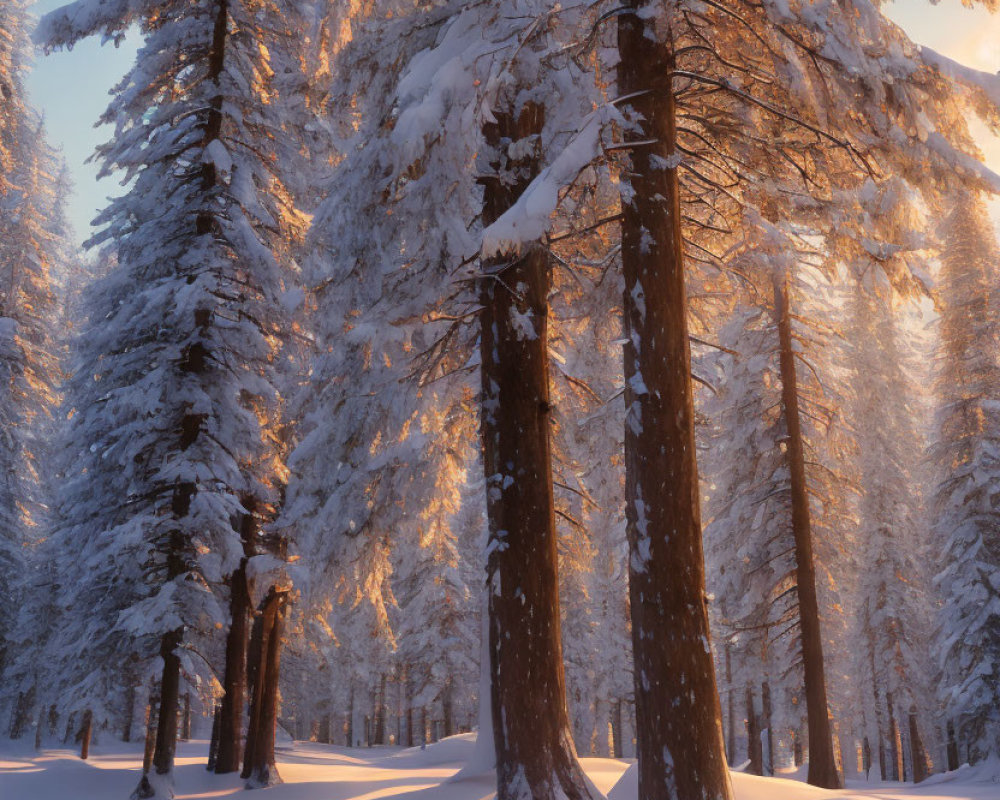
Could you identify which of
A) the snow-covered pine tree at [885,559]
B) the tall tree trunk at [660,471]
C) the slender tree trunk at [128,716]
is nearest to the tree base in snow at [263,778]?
the tall tree trunk at [660,471]

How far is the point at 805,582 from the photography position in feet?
55.3

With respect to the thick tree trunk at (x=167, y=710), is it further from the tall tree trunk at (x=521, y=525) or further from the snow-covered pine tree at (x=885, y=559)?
the snow-covered pine tree at (x=885, y=559)

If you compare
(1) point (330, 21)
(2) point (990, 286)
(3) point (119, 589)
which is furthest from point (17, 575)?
(2) point (990, 286)

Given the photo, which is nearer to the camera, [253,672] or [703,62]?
[703,62]

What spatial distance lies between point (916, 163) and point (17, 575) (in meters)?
26.6

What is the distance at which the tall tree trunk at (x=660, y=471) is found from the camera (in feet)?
19.5

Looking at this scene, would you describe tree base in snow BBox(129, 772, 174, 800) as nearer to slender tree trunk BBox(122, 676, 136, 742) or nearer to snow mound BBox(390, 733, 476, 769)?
snow mound BBox(390, 733, 476, 769)

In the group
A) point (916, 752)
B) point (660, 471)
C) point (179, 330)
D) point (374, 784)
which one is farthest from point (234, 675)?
point (916, 752)

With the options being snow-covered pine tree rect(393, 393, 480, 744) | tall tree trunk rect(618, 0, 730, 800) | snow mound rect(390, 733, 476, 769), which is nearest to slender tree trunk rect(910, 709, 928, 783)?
snow mound rect(390, 733, 476, 769)

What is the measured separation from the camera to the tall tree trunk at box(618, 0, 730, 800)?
594cm

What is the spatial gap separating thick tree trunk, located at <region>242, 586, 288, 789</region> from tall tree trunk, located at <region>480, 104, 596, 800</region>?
8978mm

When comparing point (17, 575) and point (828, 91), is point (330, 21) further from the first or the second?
point (17, 575)

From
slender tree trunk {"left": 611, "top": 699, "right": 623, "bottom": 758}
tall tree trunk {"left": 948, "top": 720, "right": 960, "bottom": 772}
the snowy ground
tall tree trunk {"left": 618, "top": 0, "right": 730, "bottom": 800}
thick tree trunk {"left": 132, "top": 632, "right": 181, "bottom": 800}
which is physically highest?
tall tree trunk {"left": 618, "top": 0, "right": 730, "bottom": 800}

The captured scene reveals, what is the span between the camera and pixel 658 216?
6.64 m
